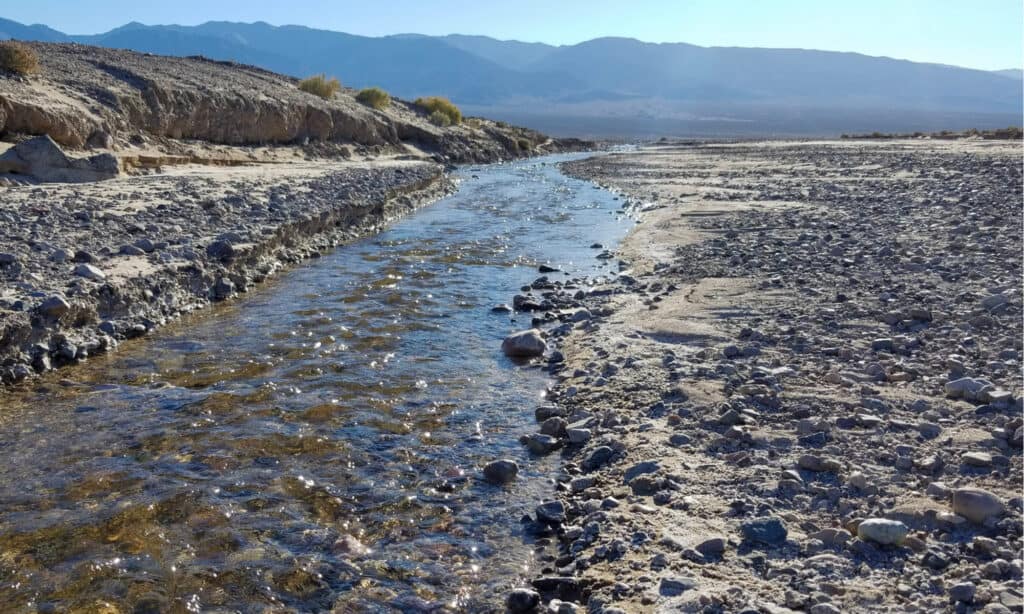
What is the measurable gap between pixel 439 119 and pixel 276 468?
49704 millimetres

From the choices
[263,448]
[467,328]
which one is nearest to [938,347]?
[467,328]

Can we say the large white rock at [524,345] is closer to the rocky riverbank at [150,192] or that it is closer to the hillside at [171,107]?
the rocky riverbank at [150,192]

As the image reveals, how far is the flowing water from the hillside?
1187 cm

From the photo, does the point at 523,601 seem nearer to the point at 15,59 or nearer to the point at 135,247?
the point at 135,247

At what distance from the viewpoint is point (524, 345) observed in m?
7.89

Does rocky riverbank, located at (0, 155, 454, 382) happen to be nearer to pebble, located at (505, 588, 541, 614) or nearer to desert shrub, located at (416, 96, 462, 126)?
pebble, located at (505, 588, 541, 614)

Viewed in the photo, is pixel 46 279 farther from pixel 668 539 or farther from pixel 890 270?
pixel 890 270

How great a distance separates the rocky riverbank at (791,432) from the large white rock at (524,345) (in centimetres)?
19

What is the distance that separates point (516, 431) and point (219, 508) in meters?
2.33

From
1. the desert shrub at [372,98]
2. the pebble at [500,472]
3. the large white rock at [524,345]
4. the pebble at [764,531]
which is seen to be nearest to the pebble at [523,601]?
the pebble at [764,531]

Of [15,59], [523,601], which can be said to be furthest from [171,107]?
[523,601]

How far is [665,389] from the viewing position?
20.5 feet

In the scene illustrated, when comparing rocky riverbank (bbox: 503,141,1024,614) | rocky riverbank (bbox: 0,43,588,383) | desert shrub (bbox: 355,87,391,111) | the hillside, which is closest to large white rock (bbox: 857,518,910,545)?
rocky riverbank (bbox: 503,141,1024,614)

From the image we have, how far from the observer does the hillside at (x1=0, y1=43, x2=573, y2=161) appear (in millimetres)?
17719
